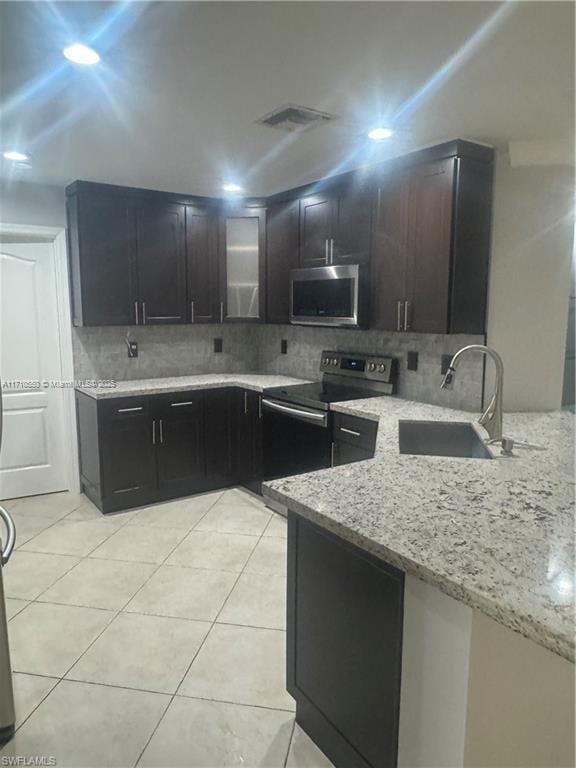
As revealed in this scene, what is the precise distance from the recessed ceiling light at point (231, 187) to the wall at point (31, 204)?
1.25m

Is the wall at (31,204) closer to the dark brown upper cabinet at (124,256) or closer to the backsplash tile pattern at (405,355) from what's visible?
the dark brown upper cabinet at (124,256)

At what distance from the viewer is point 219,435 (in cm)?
414

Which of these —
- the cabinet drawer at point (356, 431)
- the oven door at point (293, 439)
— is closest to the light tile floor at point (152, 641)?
the oven door at point (293, 439)

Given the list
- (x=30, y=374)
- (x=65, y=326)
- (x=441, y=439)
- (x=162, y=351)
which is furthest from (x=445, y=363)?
(x=30, y=374)

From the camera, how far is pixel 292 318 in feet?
12.8

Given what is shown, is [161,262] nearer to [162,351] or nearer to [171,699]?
[162,351]

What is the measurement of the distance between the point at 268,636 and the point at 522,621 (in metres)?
1.68

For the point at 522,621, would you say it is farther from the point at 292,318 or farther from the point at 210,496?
the point at 210,496

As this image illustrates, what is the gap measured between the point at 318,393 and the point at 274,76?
6.84 ft

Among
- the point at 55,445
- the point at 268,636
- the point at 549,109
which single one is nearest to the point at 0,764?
the point at 268,636

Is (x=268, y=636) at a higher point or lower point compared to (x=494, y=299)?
lower

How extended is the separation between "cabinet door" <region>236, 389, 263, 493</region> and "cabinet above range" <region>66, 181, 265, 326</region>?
0.75 meters

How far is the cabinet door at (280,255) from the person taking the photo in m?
3.90
